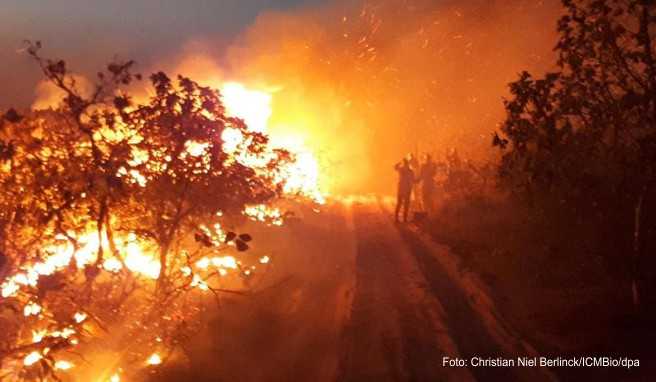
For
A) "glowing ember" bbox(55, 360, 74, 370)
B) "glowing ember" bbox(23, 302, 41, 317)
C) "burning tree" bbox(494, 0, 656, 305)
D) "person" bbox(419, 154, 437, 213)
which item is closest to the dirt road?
"glowing ember" bbox(55, 360, 74, 370)

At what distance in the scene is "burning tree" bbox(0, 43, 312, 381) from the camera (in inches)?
281

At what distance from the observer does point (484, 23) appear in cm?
2538

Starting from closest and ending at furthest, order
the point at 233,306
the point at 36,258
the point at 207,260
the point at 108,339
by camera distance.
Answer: the point at 36,258 → the point at 108,339 → the point at 233,306 → the point at 207,260

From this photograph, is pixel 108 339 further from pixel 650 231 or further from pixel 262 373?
pixel 650 231

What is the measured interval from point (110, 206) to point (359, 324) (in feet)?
12.8

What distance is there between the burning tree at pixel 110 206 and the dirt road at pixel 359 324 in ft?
3.13

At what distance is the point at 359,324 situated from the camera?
8625 millimetres

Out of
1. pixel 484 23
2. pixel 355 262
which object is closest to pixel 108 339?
pixel 355 262

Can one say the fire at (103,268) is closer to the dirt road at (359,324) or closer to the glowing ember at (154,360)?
the glowing ember at (154,360)

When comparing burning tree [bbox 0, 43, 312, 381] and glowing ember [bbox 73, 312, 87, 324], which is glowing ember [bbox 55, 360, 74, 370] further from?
glowing ember [bbox 73, 312, 87, 324]

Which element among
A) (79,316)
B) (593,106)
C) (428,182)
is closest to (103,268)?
(79,316)

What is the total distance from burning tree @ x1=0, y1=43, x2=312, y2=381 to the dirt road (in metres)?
0.95

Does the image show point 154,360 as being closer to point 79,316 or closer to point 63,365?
point 63,365

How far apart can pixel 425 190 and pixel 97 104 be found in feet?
39.2
